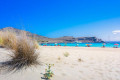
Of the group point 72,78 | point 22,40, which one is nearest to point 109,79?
point 72,78

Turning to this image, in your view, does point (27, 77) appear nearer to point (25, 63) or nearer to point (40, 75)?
point (40, 75)

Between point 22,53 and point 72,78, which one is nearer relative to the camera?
point 72,78

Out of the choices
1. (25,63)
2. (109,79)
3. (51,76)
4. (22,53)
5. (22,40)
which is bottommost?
(109,79)

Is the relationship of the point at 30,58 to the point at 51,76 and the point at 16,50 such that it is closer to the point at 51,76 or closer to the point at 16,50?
the point at 16,50

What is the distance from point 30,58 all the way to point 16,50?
1.54 ft

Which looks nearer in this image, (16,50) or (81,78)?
(81,78)

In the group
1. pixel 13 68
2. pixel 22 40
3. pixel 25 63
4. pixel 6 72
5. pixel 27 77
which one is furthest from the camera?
pixel 22 40

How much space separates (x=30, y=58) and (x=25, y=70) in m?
0.40

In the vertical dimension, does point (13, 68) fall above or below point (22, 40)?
below

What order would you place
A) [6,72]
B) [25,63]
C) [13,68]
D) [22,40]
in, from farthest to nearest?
[22,40] → [25,63] → [13,68] → [6,72]

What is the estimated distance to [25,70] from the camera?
2.10 metres

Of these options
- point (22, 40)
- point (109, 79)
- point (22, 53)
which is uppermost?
point (22, 40)

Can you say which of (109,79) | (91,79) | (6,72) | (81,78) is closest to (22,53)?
(6,72)

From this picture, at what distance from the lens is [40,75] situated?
1941mm
